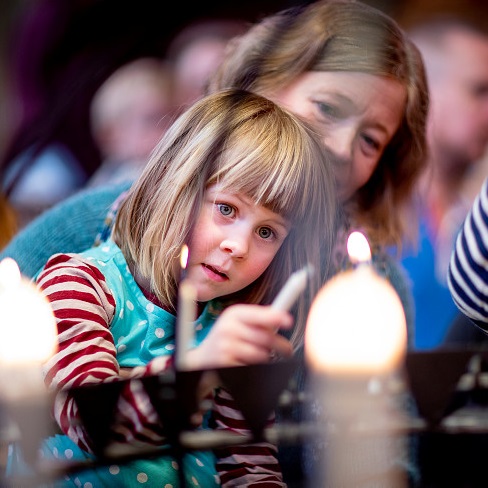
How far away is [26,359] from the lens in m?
0.53

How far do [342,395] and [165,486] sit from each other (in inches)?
5.1

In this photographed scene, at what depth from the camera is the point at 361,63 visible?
1.88 feet

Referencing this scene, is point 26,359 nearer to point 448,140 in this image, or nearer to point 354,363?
point 354,363

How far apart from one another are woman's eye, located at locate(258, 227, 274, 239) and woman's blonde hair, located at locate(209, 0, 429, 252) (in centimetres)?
9

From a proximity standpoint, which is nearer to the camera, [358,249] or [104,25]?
[358,249]

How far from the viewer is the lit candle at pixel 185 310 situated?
1.67ft

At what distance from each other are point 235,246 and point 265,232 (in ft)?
0.08

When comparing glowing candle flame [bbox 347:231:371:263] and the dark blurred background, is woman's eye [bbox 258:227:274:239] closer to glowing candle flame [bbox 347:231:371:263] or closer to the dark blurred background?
glowing candle flame [bbox 347:231:371:263]

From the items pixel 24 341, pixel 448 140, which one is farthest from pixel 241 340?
pixel 448 140

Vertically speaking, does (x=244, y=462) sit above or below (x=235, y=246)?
below

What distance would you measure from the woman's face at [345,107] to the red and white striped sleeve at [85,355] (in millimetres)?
166

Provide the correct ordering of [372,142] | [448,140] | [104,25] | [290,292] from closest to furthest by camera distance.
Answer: [290,292], [372,142], [448,140], [104,25]

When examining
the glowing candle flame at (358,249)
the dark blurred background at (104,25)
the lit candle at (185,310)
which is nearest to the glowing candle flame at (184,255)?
the lit candle at (185,310)

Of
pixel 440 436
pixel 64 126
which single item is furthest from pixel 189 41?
pixel 440 436
